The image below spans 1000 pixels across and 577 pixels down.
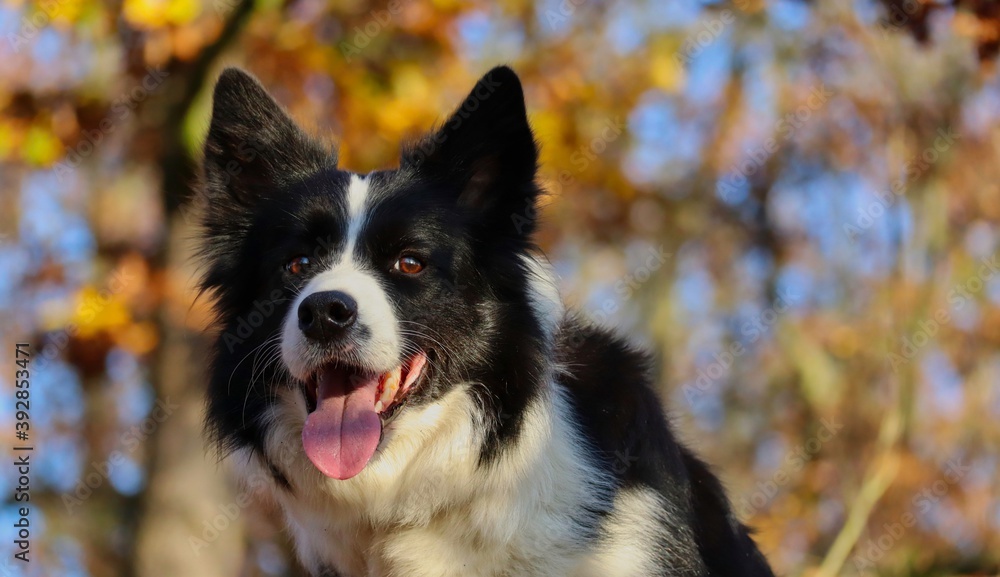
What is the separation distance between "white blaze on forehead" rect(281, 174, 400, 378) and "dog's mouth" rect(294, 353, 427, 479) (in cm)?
10

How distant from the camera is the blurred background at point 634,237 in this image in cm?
761

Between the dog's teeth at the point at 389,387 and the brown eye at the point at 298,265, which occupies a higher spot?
the brown eye at the point at 298,265

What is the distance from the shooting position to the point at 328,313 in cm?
361

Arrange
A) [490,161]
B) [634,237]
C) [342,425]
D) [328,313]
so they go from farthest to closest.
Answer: [634,237] < [490,161] < [342,425] < [328,313]

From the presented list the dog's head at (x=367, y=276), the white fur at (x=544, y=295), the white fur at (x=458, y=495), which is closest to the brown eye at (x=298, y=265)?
the dog's head at (x=367, y=276)

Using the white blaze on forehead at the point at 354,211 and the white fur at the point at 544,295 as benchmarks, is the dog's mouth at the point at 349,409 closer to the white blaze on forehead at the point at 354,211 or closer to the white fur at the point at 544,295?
the white blaze on forehead at the point at 354,211

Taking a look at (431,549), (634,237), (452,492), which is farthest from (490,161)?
(634,237)

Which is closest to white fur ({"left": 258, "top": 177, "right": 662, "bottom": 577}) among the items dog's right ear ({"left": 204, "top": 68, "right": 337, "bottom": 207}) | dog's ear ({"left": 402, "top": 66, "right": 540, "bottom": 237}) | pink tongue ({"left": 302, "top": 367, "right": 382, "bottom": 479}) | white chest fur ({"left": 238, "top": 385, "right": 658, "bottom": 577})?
white chest fur ({"left": 238, "top": 385, "right": 658, "bottom": 577})

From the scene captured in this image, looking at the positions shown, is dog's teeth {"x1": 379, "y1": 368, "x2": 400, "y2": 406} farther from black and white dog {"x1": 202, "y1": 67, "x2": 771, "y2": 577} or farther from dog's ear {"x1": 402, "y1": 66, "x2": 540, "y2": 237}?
dog's ear {"x1": 402, "y1": 66, "x2": 540, "y2": 237}

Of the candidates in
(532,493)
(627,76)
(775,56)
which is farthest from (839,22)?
(532,493)

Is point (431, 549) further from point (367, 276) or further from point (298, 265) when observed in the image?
point (298, 265)

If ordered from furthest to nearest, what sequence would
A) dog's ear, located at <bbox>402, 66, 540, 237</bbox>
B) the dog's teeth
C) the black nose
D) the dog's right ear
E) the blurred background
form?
the blurred background
the dog's right ear
dog's ear, located at <bbox>402, 66, 540, 237</bbox>
the dog's teeth
the black nose

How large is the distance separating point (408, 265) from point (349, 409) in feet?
2.03

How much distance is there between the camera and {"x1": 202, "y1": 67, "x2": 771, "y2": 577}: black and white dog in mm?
3768
